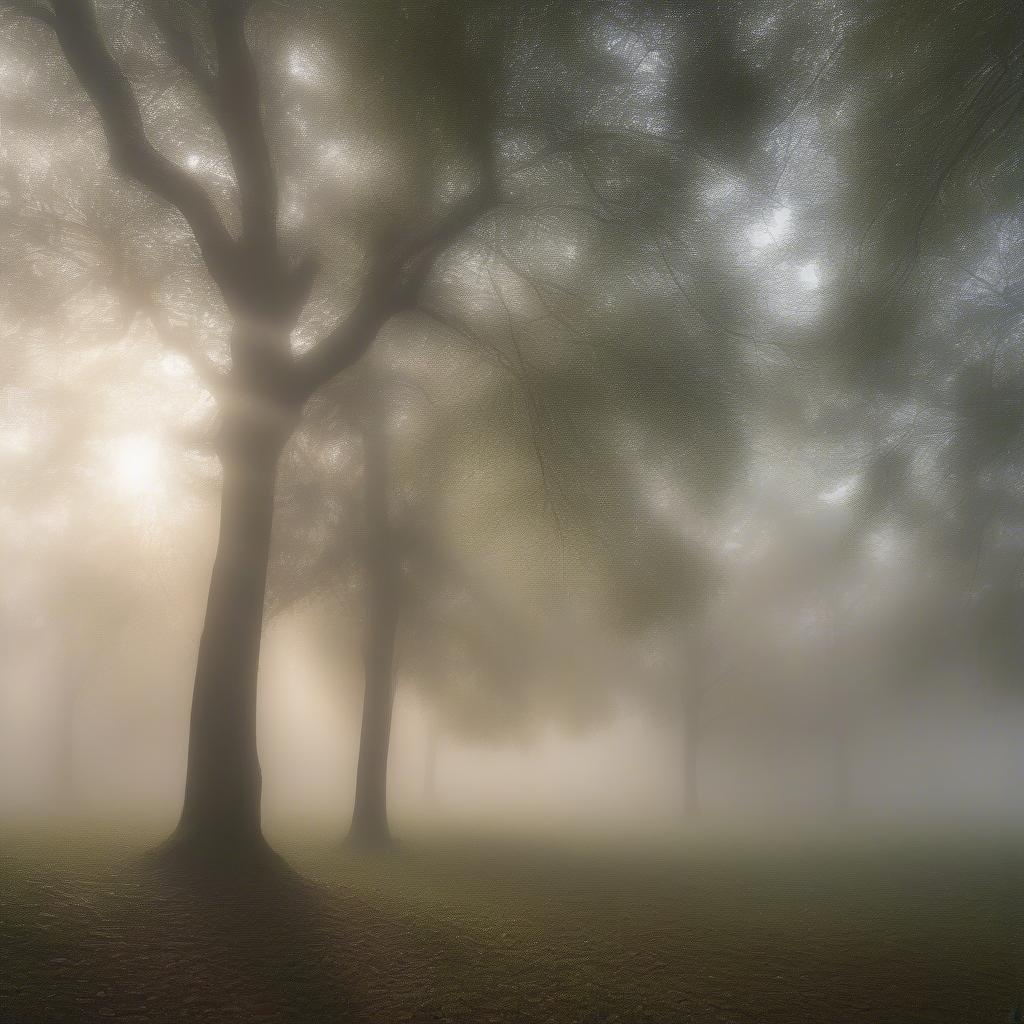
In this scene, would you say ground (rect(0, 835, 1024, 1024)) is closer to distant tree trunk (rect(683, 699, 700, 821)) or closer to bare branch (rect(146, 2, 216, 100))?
bare branch (rect(146, 2, 216, 100))

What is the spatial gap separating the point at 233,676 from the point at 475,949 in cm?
373

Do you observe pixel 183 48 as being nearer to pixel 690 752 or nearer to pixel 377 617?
pixel 377 617

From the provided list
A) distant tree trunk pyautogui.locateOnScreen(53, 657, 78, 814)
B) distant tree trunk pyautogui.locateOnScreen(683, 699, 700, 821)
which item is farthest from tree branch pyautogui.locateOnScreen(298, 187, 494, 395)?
distant tree trunk pyautogui.locateOnScreen(683, 699, 700, 821)

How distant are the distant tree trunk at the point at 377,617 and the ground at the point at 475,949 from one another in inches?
156

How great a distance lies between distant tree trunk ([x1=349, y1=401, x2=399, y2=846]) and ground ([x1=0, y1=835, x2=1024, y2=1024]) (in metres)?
3.95

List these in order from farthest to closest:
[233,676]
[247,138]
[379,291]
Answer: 1. [379,291]
2. [247,138]
3. [233,676]

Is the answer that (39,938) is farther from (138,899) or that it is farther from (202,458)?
(202,458)

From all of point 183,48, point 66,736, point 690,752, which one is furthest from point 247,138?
point 690,752

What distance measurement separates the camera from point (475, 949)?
18.0 feet

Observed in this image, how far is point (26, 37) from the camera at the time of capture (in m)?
8.09

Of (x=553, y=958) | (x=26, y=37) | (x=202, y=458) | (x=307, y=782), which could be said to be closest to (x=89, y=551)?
(x=202, y=458)

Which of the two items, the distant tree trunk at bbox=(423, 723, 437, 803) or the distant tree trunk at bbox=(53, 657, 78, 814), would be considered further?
the distant tree trunk at bbox=(423, 723, 437, 803)

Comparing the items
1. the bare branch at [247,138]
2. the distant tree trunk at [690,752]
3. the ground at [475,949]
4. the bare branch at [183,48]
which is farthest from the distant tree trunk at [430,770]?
the bare branch at [183,48]

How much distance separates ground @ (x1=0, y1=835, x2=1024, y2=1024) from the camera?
165 inches
